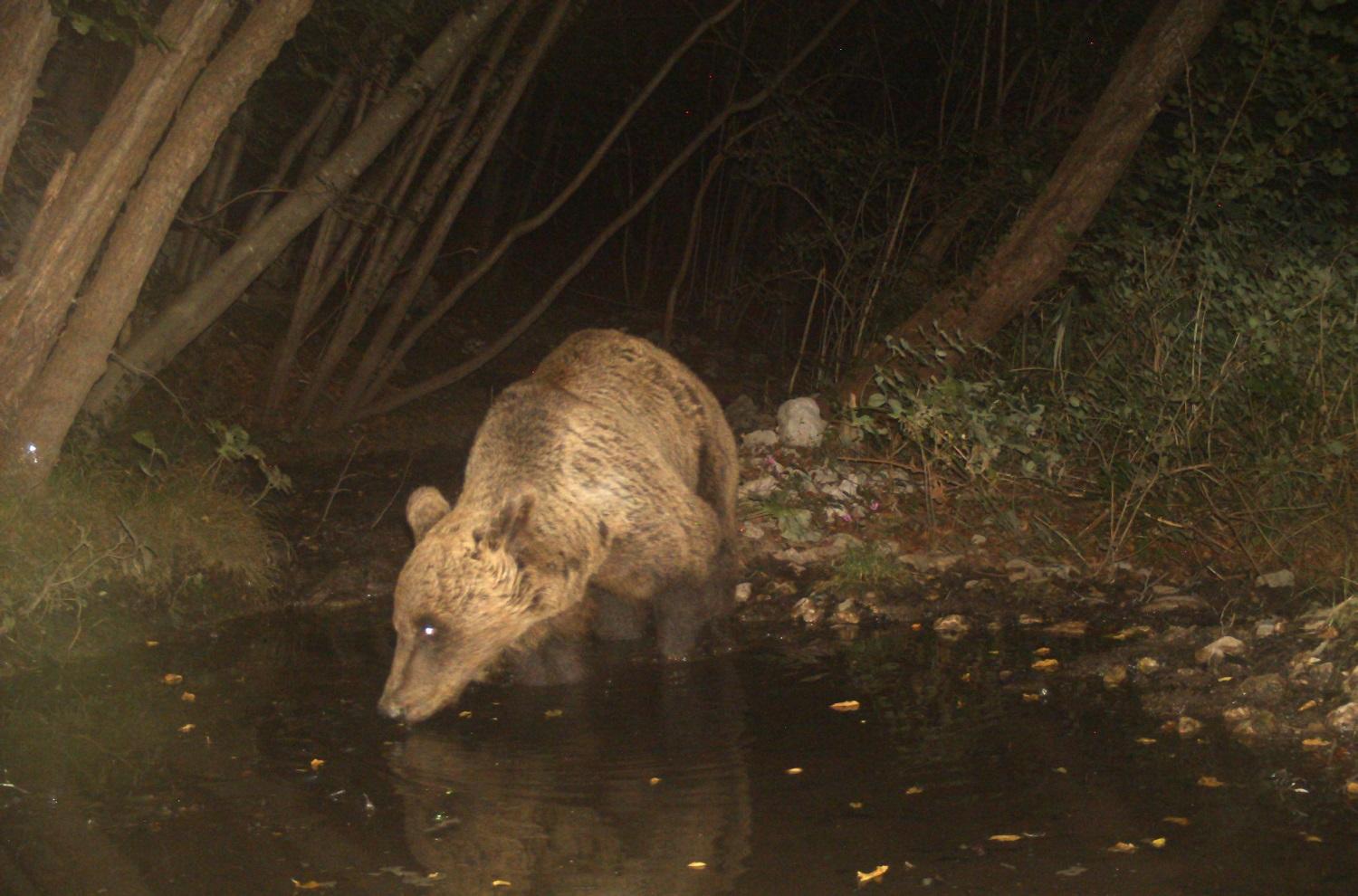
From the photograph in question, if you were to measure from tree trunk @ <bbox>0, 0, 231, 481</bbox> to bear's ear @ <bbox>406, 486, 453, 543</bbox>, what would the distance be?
8.13ft

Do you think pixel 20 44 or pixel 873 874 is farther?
pixel 20 44

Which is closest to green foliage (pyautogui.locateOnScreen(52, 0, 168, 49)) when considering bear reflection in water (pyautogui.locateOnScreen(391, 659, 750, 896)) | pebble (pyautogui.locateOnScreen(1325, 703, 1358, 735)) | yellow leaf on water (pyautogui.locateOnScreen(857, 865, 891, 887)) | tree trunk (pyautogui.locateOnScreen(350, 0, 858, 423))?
bear reflection in water (pyautogui.locateOnScreen(391, 659, 750, 896))

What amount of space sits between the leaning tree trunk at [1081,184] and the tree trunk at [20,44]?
230 inches

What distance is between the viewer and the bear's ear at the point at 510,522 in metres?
5.61

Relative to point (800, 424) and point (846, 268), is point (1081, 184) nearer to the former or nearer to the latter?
point (800, 424)

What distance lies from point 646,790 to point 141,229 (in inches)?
170

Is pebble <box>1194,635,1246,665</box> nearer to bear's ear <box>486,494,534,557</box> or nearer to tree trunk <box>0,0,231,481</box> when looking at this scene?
bear's ear <box>486,494,534,557</box>

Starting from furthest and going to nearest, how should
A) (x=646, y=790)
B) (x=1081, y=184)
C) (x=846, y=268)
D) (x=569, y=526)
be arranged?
(x=846, y=268)
(x=1081, y=184)
(x=569, y=526)
(x=646, y=790)

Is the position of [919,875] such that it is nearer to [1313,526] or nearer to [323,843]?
[323,843]

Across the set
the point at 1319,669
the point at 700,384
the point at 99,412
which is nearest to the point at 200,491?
the point at 99,412

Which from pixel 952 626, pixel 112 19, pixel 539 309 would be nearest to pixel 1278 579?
pixel 952 626

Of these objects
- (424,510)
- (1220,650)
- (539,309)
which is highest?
(539,309)

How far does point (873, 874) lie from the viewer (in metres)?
3.87

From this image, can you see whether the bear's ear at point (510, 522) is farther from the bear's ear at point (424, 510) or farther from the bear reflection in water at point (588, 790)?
the bear reflection in water at point (588, 790)
